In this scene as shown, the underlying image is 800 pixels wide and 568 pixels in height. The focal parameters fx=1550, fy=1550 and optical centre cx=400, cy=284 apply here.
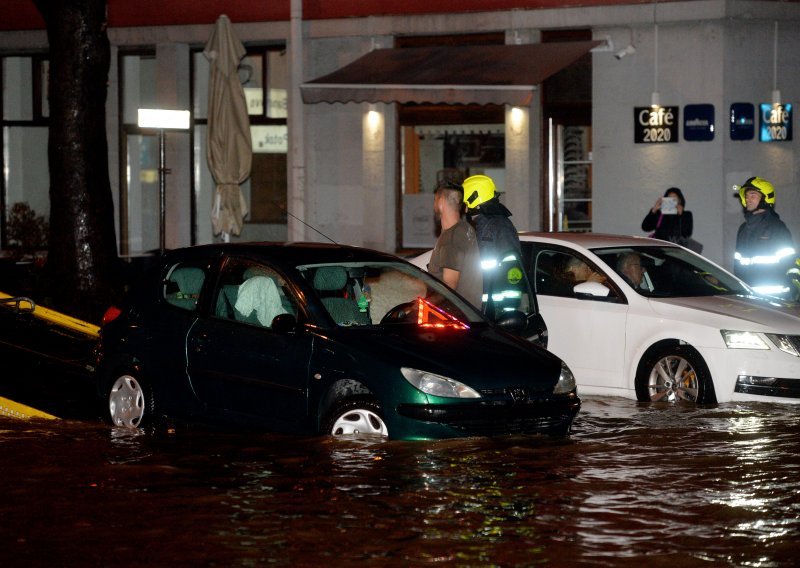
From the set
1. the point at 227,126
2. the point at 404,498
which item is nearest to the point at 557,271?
the point at 404,498

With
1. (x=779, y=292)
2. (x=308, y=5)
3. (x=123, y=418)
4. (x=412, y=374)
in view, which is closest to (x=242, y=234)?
(x=308, y=5)

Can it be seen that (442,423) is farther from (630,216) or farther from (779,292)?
(630,216)

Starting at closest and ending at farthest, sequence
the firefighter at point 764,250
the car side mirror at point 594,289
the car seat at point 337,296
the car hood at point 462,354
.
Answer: the car hood at point 462,354, the car seat at point 337,296, the car side mirror at point 594,289, the firefighter at point 764,250

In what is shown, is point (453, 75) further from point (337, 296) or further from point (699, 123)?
point (337, 296)

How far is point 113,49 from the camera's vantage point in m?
24.6

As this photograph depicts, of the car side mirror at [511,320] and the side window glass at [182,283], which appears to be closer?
the car side mirror at [511,320]

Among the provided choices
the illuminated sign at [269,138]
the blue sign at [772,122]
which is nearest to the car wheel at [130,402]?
the blue sign at [772,122]

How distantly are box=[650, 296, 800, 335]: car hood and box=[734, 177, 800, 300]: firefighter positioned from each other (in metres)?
1.63

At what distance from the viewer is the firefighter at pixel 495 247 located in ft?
36.3

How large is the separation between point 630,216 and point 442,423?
42.2ft

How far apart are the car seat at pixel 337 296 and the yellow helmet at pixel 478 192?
171 cm

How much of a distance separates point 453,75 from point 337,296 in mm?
10319

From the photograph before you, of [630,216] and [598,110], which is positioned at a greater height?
[598,110]

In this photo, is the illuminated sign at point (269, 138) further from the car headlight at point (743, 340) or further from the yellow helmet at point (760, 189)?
the car headlight at point (743, 340)
